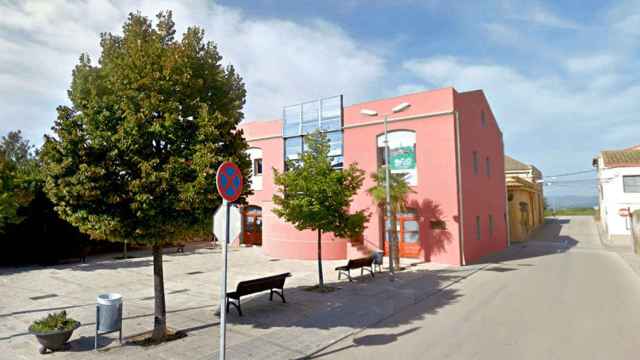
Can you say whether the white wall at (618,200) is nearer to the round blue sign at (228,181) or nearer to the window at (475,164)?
the window at (475,164)

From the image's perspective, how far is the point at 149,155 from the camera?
25.3 ft

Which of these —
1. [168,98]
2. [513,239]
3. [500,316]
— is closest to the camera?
[168,98]

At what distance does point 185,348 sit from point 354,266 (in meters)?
8.13

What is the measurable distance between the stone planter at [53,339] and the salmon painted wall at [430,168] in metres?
15.0

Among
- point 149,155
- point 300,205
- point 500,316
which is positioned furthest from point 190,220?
point 500,316

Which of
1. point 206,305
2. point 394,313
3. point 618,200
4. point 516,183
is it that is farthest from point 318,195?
A: point 618,200

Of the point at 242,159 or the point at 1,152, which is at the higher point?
the point at 1,152

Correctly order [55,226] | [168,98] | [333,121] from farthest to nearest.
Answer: [333,121]
[55,226]
[168,98]

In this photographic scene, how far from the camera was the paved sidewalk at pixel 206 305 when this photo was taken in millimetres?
7523

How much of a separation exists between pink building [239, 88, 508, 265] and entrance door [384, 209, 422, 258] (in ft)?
0.17

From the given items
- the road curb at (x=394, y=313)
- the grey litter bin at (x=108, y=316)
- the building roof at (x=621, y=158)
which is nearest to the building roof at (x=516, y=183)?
the building roof at (x=621, y=158)

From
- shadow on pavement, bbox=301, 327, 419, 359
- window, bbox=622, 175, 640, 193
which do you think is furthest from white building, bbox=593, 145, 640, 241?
shadow on pavement, bbox=301, 327, 419, 359

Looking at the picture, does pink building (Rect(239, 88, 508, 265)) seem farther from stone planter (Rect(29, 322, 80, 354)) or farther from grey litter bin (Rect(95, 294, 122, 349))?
stone planter (Rect(29, 322, 80, 354))

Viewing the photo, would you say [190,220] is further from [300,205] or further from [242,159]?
[300,205]
